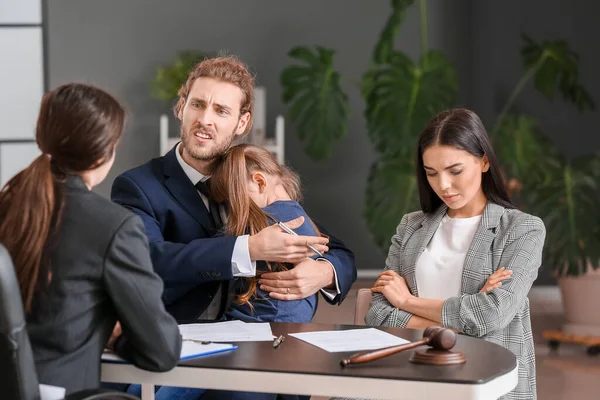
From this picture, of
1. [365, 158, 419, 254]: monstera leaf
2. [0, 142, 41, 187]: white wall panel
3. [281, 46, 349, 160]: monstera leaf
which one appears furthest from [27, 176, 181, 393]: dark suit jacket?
[0, 142, 41, 187]: white wall panel

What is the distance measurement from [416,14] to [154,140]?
7.97 feet

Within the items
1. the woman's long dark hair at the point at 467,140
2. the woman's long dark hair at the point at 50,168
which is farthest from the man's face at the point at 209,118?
the woman's long dark hair at the point at 50,168

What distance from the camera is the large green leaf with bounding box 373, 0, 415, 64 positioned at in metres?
6.06

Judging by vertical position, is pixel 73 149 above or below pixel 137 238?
above

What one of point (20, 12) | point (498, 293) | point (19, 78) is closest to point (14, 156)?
point (19, 78)

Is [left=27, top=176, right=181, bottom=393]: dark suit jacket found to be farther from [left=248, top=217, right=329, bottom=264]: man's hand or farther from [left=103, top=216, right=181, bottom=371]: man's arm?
[left=248, top=217, right=329, bottom=264]: man's hand

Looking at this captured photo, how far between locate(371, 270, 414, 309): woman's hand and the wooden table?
0.58 m

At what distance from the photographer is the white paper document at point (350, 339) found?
2.03 meters

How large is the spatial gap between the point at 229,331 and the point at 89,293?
500mm

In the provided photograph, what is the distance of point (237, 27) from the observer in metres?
7.32

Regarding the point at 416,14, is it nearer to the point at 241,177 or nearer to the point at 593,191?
the point at 593,191

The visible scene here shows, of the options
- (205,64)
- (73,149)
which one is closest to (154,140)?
(205,64)

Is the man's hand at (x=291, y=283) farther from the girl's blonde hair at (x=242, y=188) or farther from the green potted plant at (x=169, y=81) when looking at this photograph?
the green potted plant at (x=169, y=81)

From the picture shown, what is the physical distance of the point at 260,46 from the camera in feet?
24.1
